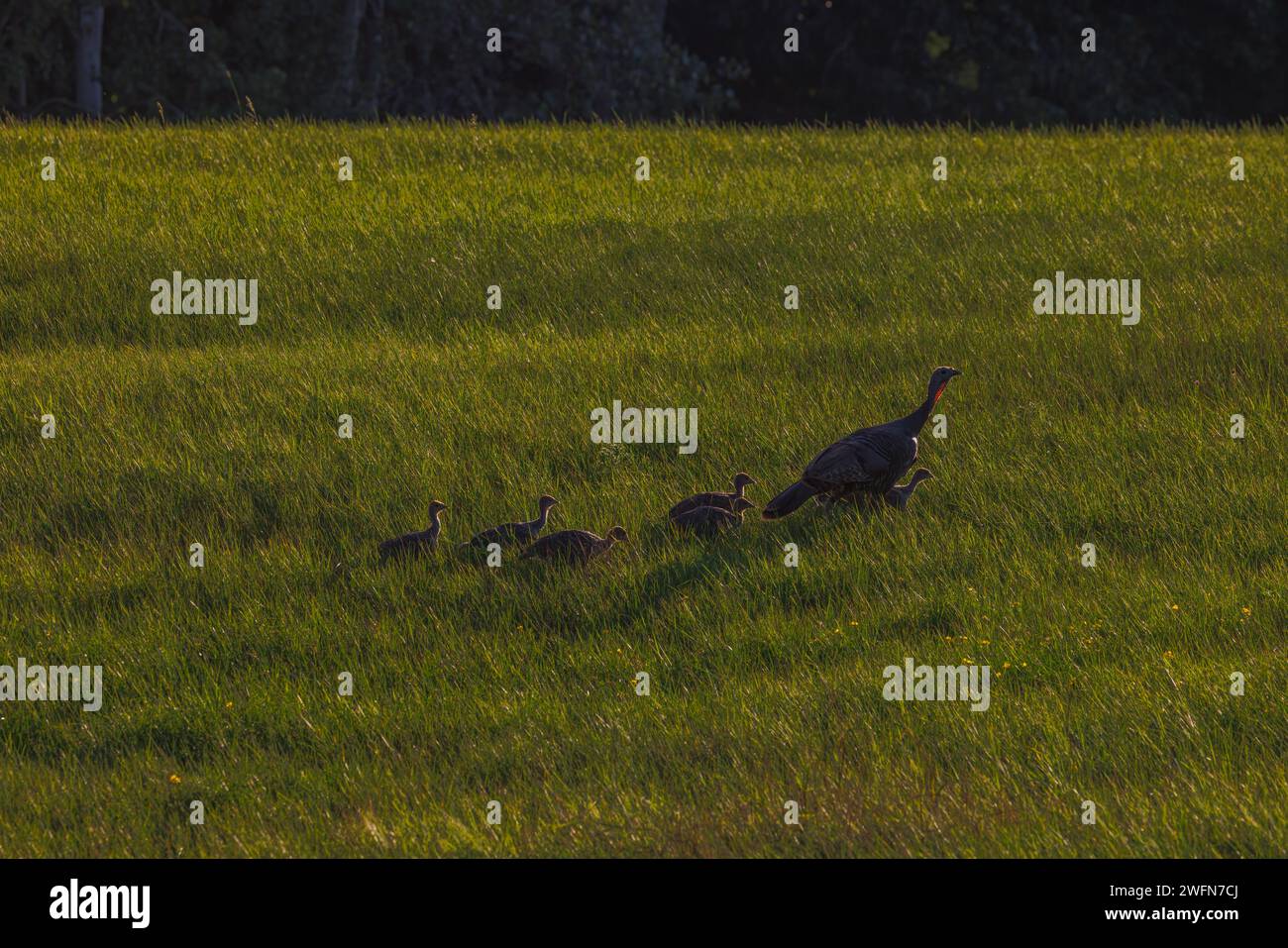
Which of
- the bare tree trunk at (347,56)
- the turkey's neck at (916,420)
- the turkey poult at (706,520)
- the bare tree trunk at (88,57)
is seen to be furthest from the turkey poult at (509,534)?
the bare tree trunk at (347,56)

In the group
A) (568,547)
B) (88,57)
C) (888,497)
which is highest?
(88,57)

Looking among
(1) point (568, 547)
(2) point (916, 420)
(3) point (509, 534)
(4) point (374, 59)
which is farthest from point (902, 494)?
(4) point (374, 59)

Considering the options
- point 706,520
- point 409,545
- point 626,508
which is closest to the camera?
point 409,545

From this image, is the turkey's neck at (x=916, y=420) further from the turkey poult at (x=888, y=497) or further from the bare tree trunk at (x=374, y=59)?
the bare tree trunk at (x=374, y=59)

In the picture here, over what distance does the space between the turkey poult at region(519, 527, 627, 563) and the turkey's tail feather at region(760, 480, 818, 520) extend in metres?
1.29

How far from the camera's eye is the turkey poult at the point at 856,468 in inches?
446

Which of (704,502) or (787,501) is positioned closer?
(787,501)

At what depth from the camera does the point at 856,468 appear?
446 inches

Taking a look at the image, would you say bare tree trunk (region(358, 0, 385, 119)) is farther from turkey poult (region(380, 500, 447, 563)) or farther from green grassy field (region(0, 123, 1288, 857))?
turkey poult (region(380, 500, 447, 563))

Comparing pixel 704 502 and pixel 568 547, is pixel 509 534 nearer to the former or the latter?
pixel 568 547

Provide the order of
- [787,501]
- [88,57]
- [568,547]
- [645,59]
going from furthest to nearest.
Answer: [645,59] → [88,57] → [787,501] → [568,547]

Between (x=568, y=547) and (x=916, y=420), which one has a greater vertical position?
(x=916, y=420)

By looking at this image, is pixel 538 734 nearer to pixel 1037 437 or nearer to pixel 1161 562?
pixel 1161 562

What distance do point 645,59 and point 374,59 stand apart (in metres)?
6.15
